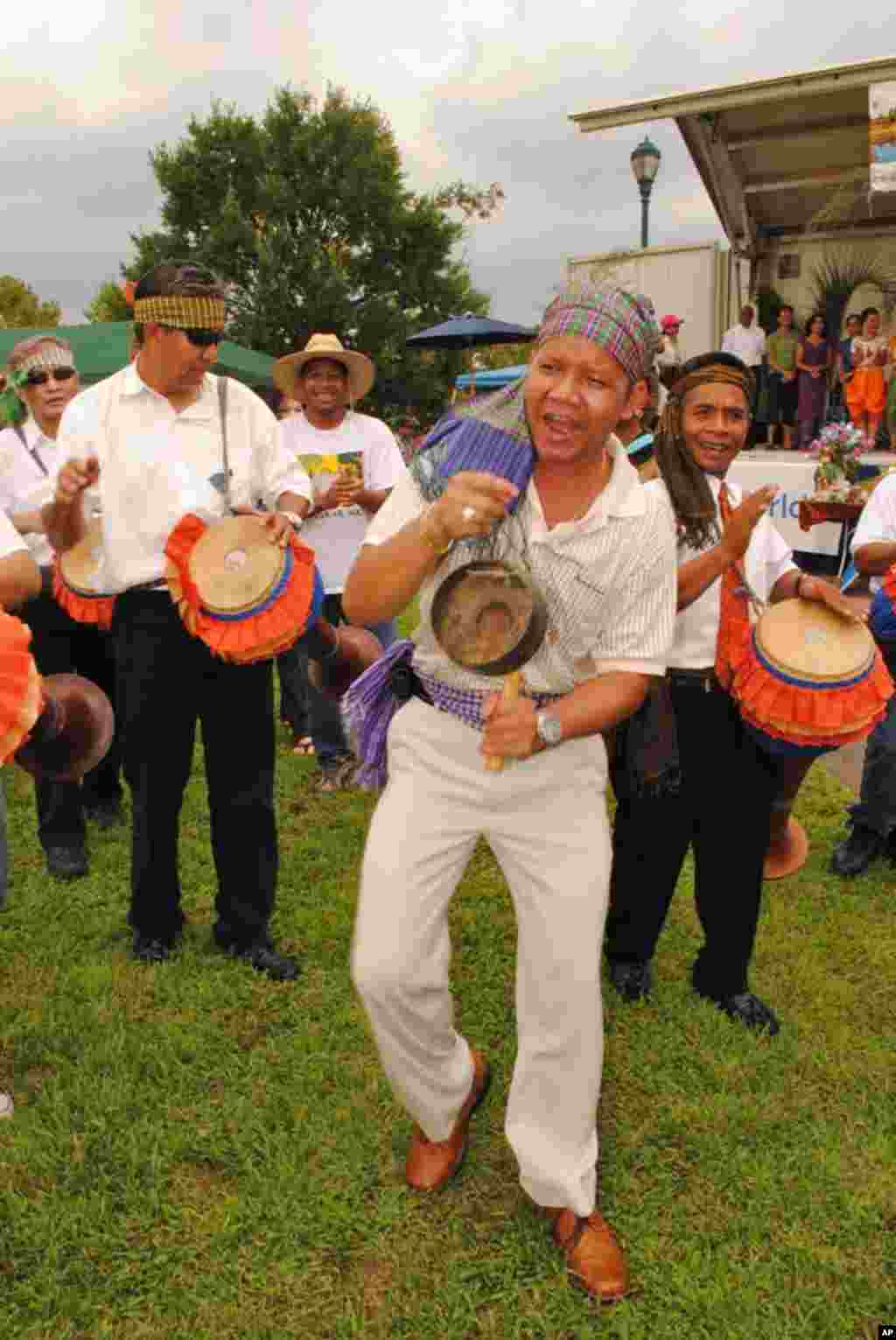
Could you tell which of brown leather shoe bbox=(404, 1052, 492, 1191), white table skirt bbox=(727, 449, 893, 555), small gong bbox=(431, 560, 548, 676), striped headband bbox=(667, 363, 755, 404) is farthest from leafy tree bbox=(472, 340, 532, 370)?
small gong bbox=(431, 560, 548, 676)

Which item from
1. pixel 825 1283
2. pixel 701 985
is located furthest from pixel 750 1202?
pixel 701 985

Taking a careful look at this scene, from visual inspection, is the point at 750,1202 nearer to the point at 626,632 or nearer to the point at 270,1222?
the point at 270,1222

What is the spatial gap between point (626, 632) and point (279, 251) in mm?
31917

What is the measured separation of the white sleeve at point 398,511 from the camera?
7.48ft

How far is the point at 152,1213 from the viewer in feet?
8.75

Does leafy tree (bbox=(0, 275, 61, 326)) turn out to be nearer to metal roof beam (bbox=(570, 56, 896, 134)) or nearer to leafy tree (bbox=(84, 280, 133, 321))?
leafy tree (bbox=(84, 280, 133, 321))

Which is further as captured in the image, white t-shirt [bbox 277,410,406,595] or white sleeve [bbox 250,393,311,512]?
white t-shirt [bbox 277,410,406,595]

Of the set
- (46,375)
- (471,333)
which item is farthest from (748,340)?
(46,375)

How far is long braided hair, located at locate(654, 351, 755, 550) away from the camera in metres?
3.09

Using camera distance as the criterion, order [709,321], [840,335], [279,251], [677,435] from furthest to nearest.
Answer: [279,251], [709,321], [840,335], [677,435]

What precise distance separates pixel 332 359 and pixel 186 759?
251 cm

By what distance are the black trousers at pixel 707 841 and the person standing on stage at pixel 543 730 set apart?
0.91m

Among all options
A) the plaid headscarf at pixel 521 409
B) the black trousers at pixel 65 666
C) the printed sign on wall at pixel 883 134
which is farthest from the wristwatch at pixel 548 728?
the printed sign on wall at pixel 883 134

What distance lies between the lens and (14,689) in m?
2.51
